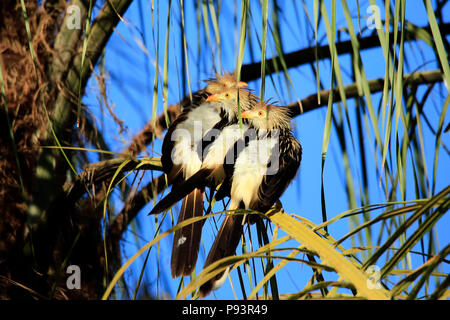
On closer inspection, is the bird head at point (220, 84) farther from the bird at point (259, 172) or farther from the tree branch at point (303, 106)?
the bird at point (259, 172)

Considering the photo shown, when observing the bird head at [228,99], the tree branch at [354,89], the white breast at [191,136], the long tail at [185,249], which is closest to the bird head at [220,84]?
the bird head at [228,99]

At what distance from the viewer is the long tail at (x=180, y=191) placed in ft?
5.01

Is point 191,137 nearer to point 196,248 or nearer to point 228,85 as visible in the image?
point 228,85

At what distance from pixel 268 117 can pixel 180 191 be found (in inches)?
31.2

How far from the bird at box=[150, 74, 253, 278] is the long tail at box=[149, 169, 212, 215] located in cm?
9

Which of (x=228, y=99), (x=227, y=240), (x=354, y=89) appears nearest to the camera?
(x=227, y=240)

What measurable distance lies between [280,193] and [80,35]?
5.40ft

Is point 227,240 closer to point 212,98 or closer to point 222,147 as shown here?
point 222,147

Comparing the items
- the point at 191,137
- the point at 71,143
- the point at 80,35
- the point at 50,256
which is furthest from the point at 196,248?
the point at 80,35

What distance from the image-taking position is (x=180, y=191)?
167 cm

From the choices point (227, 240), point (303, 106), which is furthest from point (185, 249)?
point (303, 106)

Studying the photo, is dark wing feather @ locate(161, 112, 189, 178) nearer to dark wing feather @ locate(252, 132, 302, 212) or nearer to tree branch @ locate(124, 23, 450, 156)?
dark wing feather @ locate(252, 132, 302, 212)

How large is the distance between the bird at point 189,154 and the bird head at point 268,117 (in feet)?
0.36

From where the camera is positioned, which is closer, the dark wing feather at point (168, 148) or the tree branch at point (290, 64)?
the dark wing feather at point (168, 148)
